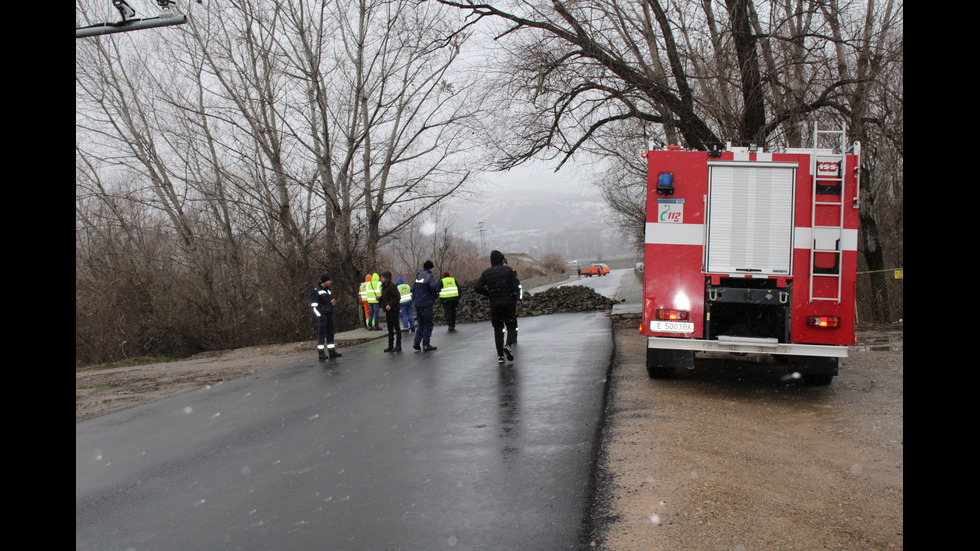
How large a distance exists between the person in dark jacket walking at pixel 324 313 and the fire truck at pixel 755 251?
735cm

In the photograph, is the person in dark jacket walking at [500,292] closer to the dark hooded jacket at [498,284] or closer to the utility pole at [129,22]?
the dark hooded jacket at [498,284]

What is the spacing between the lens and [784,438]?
21.6 ft

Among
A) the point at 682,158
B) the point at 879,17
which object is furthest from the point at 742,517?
the point at 879,17

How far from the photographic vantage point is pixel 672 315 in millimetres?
8828

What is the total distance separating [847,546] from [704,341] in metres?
4.89

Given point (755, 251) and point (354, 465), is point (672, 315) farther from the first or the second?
point (354, 465)

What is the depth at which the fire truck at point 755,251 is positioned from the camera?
8.37 m

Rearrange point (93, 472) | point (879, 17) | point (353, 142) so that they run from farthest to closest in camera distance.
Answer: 1. point (353, 142)
2. point (879, 17)
3. point (93, 472)

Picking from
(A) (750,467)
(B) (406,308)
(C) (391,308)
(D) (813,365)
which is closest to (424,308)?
(C) (391,308)

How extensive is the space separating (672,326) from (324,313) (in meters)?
7.78

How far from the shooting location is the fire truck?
8.37m

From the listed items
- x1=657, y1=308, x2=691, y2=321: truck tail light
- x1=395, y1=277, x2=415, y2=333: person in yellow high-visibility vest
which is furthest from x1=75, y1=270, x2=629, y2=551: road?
x1=395, y1=277, x2=415, y2=333: person in yellow high-visibility vest
